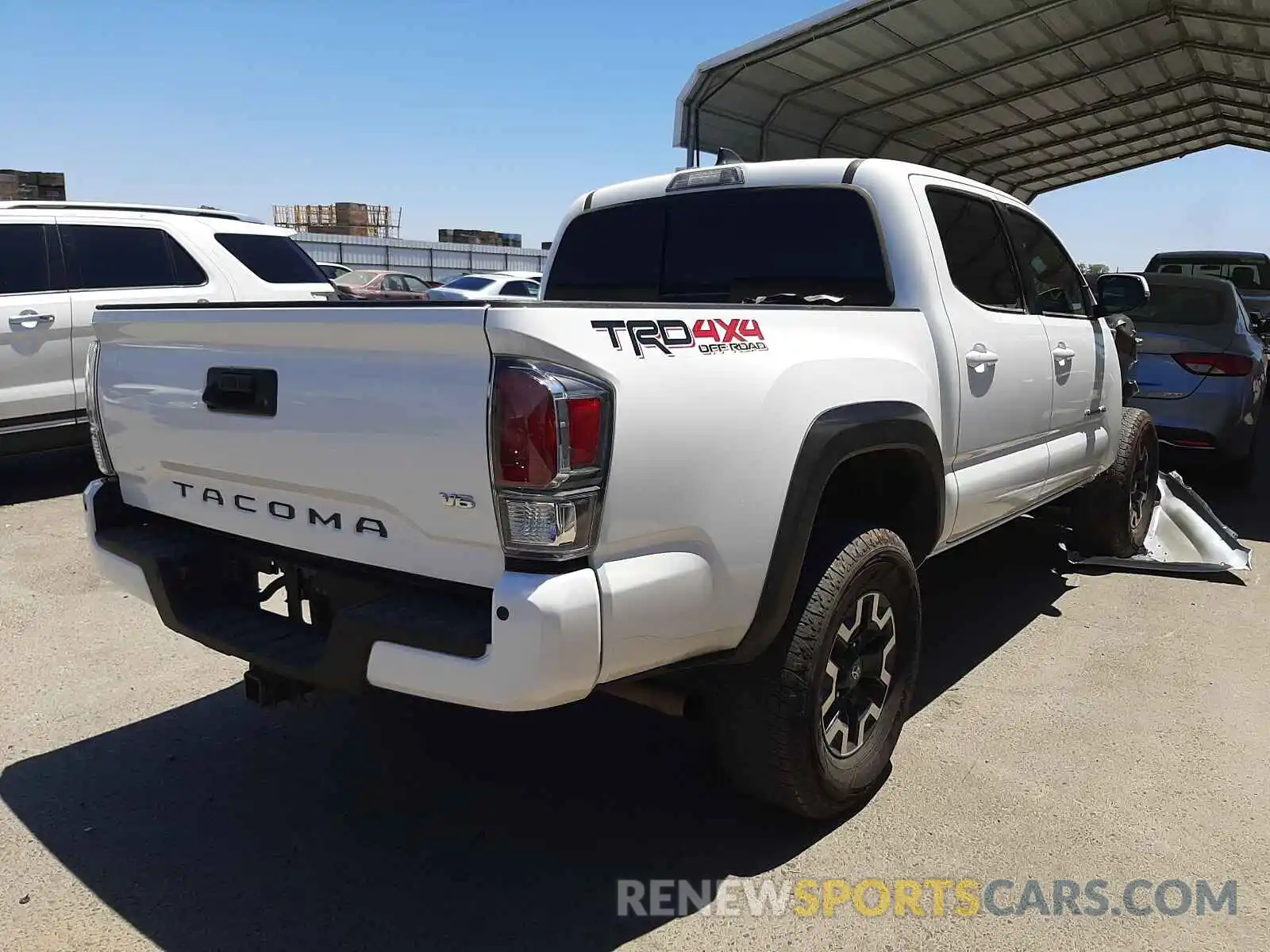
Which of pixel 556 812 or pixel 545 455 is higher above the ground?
pixel 545 455

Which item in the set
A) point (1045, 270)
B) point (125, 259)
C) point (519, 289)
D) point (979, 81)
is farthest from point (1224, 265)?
point (125, 259)

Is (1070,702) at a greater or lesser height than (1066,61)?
lesser

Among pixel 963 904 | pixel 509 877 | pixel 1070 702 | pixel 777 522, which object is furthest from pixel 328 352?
pixel 1070 702

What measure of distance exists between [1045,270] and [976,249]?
2.90 feet

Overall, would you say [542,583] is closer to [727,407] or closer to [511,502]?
[511,502]

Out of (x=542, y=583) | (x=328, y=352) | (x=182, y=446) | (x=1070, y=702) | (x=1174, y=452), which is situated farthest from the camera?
(x=1174, y=452)

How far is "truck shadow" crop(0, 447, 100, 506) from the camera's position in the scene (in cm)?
709

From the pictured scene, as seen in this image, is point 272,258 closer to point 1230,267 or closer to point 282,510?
point 282,510

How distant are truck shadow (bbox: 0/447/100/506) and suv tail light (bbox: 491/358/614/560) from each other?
615 centimetres

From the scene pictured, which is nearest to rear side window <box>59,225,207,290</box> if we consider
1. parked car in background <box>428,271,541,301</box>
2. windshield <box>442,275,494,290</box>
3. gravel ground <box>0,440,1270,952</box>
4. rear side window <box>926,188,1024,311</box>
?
gravel ground <box>0,440,1270,952</box>

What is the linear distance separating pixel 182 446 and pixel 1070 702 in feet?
11.1

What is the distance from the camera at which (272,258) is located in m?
7.95

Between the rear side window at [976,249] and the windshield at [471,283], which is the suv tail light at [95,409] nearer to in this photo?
the rear side window at [976,249]

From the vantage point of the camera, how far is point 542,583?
206 cm
